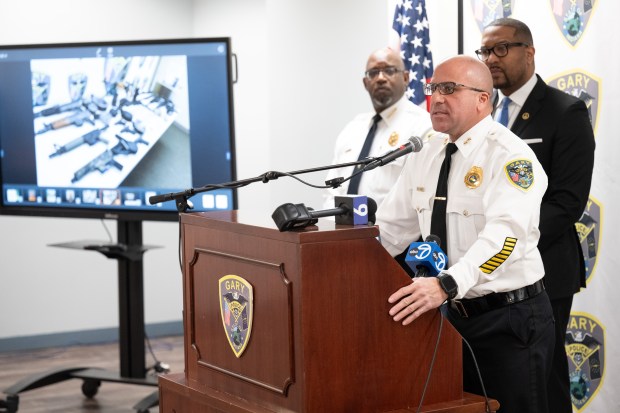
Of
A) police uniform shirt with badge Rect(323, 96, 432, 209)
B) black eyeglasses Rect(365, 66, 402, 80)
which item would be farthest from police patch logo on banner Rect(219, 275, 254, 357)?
black eyeglasses Rect(365, 66, 402, 80)

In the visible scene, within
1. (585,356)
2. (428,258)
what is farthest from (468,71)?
(585,356)

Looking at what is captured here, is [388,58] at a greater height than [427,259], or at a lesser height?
greater

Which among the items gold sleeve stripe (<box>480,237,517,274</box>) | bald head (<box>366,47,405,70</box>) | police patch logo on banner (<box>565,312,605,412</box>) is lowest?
police patch logo on banner (<box>565,312,605,412</box>)

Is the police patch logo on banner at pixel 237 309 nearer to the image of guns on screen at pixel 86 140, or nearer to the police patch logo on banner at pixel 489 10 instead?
the police patch logo on banner at pixel 489 10

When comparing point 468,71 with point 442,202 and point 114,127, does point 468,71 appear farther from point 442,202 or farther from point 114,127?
point 114,127

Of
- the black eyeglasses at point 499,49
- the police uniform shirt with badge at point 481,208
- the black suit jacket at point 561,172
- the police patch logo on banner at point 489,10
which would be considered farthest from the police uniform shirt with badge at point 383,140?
the police uniform shirt with badge at point 481,208

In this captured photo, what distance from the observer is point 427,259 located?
2.29 metres

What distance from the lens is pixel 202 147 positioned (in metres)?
4.46

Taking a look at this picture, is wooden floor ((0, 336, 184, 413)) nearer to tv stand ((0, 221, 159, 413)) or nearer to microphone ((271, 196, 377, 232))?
tv stand ((0, 221, 159, 413))

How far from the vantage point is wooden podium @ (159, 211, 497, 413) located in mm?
2076

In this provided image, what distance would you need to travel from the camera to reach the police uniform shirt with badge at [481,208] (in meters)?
2.41

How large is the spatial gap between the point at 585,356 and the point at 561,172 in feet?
3.42

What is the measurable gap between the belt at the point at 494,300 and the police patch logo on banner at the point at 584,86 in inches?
53.4

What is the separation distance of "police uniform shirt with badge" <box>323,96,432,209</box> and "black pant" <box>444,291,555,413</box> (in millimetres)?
1434
